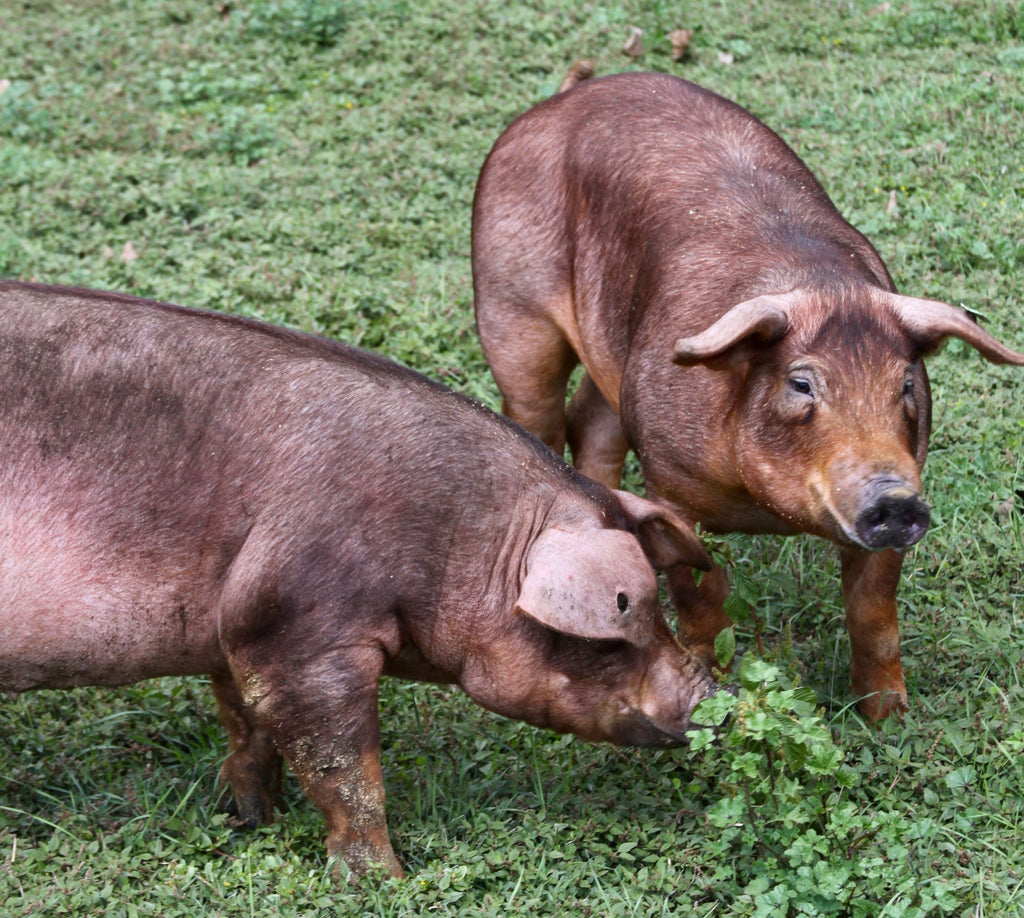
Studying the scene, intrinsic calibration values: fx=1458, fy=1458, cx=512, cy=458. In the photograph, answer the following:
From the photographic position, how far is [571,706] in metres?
4.82

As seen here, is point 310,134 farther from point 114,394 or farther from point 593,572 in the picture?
point 593,572

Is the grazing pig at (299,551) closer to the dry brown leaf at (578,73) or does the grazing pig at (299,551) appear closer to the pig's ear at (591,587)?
the pig's ear at (591,587)

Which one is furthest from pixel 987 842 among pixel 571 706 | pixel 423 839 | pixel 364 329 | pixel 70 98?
pixel 70 98

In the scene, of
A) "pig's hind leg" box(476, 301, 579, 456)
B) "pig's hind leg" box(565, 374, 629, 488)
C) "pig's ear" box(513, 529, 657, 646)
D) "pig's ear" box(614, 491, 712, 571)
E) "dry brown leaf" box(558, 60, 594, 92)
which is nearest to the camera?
Result: "pig's ear" box(513, 529, 657, 646)

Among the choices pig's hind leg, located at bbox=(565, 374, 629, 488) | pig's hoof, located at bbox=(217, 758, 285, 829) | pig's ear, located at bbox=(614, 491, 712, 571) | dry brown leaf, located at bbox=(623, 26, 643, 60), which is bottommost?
pig's hoof, located at bbox=(217, 758, 285, 829)

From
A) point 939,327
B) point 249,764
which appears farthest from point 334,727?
point 939,327

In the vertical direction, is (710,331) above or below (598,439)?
above

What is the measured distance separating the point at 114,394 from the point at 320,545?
89cm

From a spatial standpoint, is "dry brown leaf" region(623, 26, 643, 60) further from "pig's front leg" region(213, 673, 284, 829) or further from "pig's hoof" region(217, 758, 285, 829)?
"pig's hoof" region(217, 758, 285, 829)

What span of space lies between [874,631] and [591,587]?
4.52 ft

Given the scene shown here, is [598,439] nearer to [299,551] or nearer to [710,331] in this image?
[710,331]

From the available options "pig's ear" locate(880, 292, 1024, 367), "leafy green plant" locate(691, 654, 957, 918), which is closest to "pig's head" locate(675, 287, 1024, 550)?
"pig's ear" locate(880, 292, 1024, 367)

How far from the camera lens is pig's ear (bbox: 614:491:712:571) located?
199 inches

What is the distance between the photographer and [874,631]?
17.6ft
